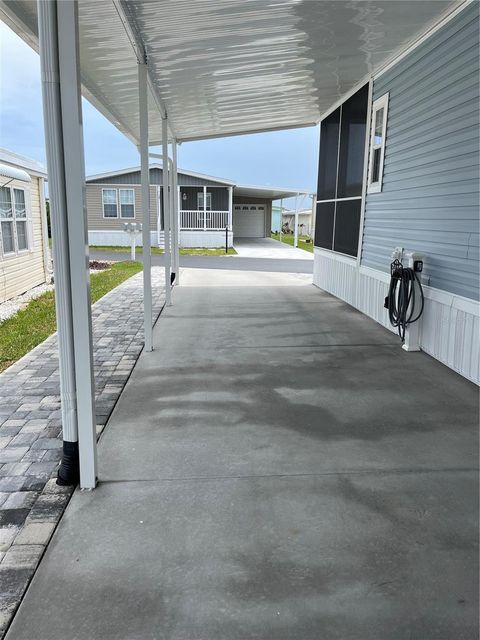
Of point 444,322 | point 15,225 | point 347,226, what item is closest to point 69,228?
point 444,322

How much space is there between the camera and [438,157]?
4902mm

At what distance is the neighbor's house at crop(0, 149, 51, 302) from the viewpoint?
26.5 ft

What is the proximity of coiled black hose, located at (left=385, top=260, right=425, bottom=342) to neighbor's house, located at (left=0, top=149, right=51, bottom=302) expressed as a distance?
19.6 ft

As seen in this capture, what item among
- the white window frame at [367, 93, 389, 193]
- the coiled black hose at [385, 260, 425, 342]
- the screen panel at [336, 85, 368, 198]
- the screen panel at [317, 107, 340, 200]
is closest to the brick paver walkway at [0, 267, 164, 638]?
the coiled black hose at [385, 260, 425, 342]

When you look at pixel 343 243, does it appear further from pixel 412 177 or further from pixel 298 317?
pixel 412 177

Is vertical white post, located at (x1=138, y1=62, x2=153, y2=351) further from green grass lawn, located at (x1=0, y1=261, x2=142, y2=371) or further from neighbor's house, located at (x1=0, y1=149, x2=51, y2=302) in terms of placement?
neighbor's house, located at (x1=0, y1=149, x2=51, y2=302)

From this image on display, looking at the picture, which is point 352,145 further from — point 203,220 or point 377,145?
point 203,220

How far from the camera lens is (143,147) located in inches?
186

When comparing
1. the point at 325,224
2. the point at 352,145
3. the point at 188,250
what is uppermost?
the point at 352,145

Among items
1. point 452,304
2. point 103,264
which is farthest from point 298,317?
point 103,264

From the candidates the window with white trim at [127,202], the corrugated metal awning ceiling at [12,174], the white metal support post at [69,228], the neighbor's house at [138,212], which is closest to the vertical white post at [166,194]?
the corrugated metal awning ceiling at [12,174]

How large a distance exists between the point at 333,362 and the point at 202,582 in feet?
10.5

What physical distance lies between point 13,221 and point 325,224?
18.7ft

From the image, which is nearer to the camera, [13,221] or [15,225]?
[13,221]
